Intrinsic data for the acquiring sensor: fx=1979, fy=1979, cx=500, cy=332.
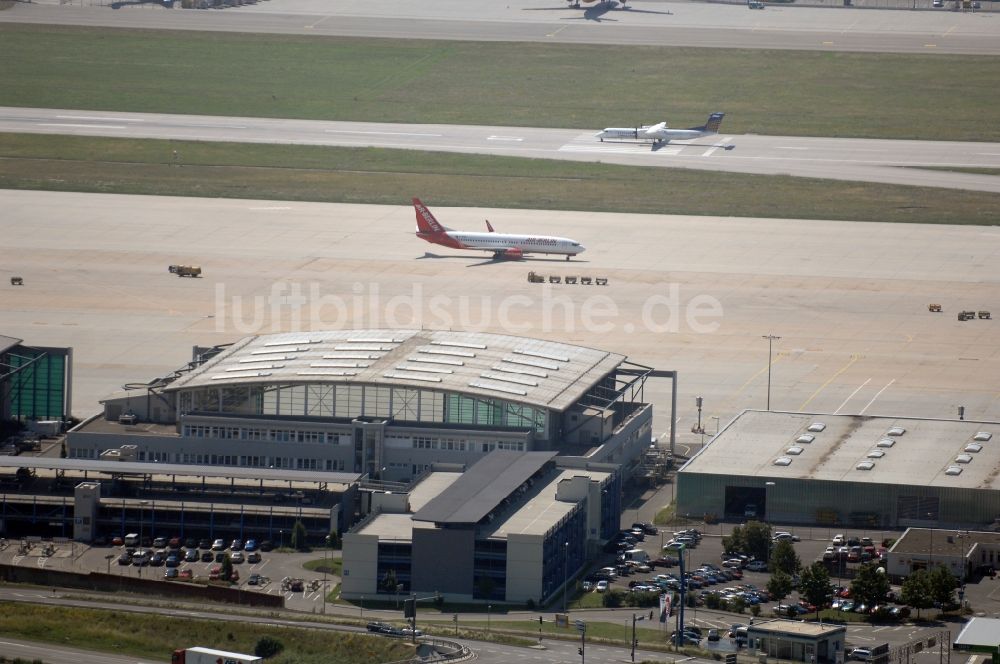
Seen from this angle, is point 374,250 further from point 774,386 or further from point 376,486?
point 376,486

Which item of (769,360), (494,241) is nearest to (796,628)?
(769,360)

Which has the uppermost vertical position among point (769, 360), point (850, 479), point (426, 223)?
point (426, 223)

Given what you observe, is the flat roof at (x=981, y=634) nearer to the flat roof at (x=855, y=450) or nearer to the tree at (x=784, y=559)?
the tree at (x=784, y=559)

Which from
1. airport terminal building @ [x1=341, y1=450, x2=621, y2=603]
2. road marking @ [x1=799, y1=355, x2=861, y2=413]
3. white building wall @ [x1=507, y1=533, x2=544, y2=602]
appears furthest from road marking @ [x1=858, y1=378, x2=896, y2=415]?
white building wall @ [x1=507, y1=533, x2=544, y2=602]

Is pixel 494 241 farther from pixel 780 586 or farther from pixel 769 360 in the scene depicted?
pixel 780 586

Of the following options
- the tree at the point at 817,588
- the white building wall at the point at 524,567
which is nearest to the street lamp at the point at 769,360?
the tree at the point at 817,588
